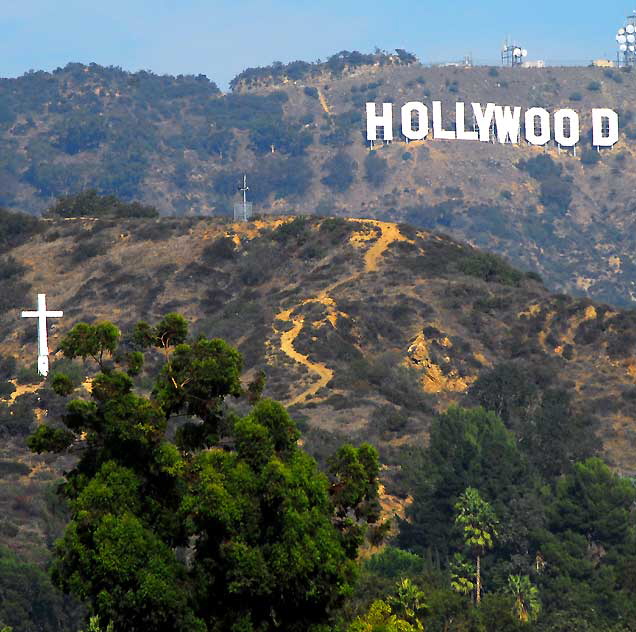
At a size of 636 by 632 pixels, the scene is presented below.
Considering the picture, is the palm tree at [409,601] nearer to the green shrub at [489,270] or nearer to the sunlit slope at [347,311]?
the sunlit slope at [347,311]

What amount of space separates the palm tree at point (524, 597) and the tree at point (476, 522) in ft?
11.1

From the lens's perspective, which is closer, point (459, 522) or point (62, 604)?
point (62, 604)

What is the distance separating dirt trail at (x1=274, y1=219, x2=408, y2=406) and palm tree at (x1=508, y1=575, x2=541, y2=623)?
32.3 metres

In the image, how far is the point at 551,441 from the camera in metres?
86.4

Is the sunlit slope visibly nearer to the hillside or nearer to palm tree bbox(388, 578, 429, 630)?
the hillside

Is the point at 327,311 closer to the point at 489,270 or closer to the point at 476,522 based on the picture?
the point at 489,270

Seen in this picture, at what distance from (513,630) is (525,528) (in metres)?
16.1

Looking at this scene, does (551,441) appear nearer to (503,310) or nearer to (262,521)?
(503,310)

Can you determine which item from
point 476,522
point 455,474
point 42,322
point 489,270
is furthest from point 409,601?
point 489,270

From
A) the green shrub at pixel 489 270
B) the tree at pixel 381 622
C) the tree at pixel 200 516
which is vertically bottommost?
the tree at pixel 381 622

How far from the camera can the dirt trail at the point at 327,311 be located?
334 feet

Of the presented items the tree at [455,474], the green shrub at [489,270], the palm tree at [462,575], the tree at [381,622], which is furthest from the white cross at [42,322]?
the tree at [381,622]

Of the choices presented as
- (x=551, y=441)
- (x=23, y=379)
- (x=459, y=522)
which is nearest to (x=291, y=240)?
(x=23, y=379)

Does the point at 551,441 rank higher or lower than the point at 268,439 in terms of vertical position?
lower
